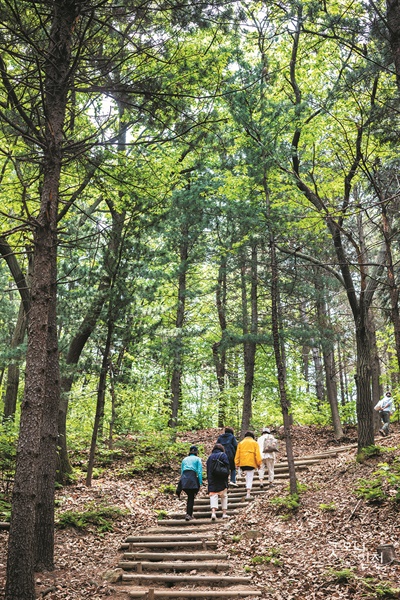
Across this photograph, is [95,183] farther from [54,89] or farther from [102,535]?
[102,535]

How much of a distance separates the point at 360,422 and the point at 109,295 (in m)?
7.28

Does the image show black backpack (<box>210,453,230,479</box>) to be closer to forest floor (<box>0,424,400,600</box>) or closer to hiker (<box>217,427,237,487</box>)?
forest floor (<box>0,424,400,600</box>)

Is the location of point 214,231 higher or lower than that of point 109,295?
higher

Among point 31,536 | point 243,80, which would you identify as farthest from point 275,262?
point 31,536

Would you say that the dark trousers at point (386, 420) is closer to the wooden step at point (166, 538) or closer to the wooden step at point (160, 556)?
the wooden step at point (166, 538)

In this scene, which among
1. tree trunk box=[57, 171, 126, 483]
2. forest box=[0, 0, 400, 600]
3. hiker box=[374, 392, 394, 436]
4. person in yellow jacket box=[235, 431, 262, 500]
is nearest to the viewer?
forest box=[0, 0, 400, 600]

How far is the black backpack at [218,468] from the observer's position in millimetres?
10789

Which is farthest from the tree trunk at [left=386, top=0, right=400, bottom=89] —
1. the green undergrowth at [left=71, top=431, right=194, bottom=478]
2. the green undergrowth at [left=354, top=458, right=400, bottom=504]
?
the green undergrowth at [left=71, top=431, right=194, bottom=478]

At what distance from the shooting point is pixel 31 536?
18.5ft

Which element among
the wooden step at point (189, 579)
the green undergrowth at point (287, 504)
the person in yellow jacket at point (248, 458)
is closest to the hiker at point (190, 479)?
the green undergrowth at point (287, 504)

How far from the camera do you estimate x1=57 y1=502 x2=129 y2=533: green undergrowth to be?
31.3 feet

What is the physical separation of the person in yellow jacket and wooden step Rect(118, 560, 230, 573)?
13.9ft

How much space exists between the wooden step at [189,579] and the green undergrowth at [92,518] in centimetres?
231

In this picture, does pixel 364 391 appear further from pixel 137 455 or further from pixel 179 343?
pixel 137 455
